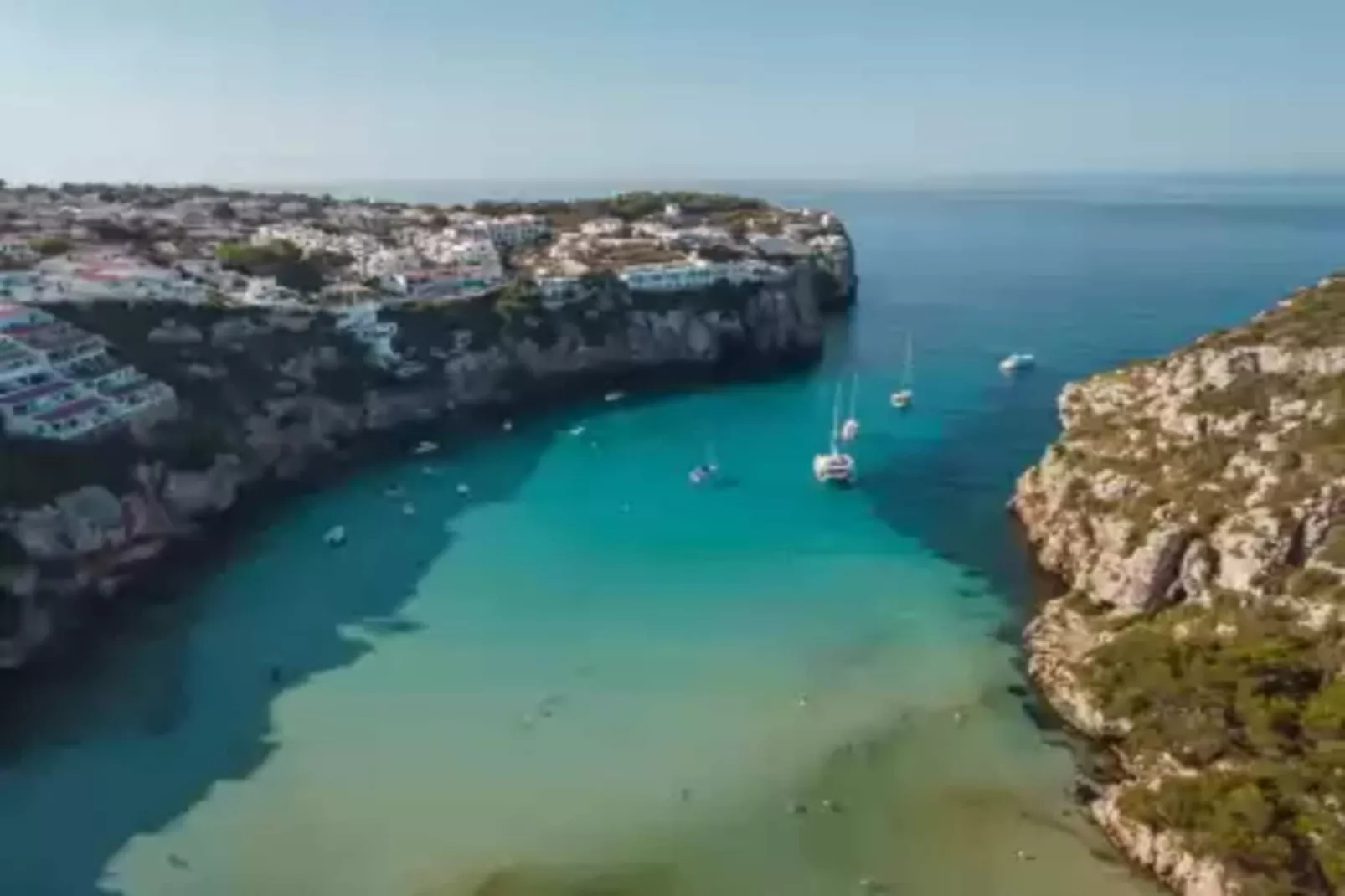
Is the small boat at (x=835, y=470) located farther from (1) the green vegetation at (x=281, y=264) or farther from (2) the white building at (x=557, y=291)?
(1) the green vegetation at (x=281, y=264)

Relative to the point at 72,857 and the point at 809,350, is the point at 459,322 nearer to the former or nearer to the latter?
the point at 809,350

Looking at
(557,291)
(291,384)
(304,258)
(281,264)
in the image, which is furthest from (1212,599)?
(304,258)

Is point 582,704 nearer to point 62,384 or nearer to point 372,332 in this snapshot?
point 62,384

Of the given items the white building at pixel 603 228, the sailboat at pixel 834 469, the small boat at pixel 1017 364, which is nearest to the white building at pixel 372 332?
the sailboat at pixel 834 469

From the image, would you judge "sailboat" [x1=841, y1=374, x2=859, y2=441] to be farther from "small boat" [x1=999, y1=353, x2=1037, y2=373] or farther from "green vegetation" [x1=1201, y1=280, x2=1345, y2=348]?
"green vegetation" [x1=1201, y1=280, x2=1345, y2=348]

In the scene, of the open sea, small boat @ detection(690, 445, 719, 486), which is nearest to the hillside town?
the open sea

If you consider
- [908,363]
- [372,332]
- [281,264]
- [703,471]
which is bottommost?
[703,471]
